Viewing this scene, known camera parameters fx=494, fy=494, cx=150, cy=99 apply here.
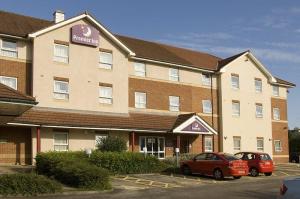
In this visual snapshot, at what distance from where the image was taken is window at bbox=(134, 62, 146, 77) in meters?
38.4

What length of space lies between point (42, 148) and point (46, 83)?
429 cm

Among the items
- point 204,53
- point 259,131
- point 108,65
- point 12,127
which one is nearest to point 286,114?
point 259,131

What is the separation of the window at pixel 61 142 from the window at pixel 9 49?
5.94 meters

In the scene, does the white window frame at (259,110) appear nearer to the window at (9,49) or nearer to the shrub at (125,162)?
the shrub at (125,162)

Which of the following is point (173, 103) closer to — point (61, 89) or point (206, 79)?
point (206, 79)

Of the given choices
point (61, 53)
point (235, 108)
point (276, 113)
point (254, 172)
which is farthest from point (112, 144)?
point (276, 113)

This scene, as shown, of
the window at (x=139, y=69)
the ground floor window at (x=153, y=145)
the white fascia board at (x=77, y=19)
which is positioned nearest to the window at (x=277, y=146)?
the ground floor window at (x=153, y=145)

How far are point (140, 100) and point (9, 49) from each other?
11057 millimetres

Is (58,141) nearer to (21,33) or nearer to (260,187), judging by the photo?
(21,33)

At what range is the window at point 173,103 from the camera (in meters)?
40.4

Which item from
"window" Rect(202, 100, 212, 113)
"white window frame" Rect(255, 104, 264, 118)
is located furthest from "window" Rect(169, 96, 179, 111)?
"white window frame" Rect(255, 104, 264, 118)

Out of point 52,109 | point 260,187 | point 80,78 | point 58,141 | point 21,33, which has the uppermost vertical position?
point 21,33

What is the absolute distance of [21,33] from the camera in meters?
32.3

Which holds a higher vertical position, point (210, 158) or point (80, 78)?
point (80, 78)
